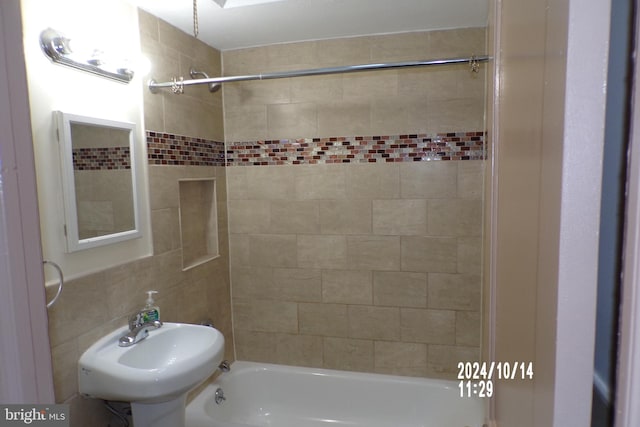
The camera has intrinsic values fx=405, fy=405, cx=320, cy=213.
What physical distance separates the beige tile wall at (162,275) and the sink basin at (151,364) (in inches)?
3.3

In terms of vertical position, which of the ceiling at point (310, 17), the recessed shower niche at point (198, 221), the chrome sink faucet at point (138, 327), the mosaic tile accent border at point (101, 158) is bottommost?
the chrome sink faucet at point (138, 327)

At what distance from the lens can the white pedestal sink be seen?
1601 millimetres

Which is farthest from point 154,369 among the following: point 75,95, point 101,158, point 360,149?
point 360,149

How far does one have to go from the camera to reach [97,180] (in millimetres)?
1815

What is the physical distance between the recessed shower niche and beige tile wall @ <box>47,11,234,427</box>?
1.9 inches

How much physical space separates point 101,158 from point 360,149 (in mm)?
1512

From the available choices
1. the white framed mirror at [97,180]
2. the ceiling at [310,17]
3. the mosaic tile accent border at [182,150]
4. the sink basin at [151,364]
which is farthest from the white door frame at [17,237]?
the ceiling at [310,17]

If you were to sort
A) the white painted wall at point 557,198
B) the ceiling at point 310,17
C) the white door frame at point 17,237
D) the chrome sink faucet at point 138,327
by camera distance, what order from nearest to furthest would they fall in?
the white painted wall at point 557,198 → the white door frame at point 17,237 → the chrome sink faucet at point 138,327 → the ceiling at point 310,17

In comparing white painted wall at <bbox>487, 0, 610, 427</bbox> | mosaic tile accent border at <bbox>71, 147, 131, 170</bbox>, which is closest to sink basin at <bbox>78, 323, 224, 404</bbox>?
mosaic tile accent border at <bbox>71, 147, 131, 170</bbox>

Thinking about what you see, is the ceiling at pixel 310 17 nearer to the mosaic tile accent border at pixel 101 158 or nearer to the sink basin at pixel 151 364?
the mosaic tile accent border at pixel 101 158

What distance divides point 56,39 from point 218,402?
2.16 m

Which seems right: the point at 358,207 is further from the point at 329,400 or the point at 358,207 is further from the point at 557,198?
the point at 557,198

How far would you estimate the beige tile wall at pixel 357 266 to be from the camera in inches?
102

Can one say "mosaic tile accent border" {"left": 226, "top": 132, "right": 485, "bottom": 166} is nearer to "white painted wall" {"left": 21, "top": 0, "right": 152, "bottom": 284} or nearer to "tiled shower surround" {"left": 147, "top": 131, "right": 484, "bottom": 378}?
"tiled shower surround" {"left": 147, "top": 131, "right": 484, "bottom": 378}
